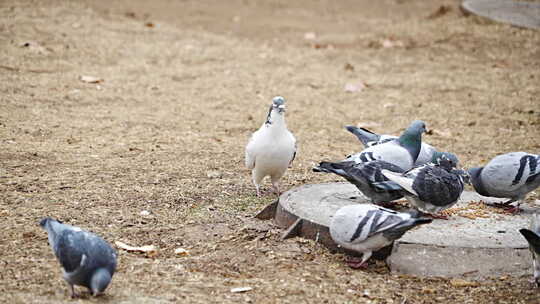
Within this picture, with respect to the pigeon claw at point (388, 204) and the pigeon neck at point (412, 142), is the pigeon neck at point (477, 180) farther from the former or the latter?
the pigeon claw at point (388, 204)

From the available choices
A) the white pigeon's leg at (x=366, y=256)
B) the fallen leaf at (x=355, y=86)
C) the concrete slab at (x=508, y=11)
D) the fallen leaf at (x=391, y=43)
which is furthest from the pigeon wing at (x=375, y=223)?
the concrete slab at (x=508, y=11)

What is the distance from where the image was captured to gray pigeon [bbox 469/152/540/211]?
189 inches

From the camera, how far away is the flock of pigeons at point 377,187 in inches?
144

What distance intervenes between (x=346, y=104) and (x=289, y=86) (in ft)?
3.12

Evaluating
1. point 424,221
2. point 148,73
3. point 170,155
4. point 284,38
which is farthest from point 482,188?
point 284,38

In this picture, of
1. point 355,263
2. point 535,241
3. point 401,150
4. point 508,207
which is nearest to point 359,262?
point 355,263

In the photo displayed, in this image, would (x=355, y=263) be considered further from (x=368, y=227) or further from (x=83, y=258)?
(x=83, y=258)

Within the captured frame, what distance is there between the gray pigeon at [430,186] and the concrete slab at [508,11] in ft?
27.9

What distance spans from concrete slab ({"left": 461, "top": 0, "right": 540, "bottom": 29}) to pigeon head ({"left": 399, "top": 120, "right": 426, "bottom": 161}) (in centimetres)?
784

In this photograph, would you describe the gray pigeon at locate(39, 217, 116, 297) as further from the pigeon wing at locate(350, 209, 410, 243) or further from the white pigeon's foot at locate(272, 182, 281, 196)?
the white pigeon's foot at locate(272, 182, 281, 196)

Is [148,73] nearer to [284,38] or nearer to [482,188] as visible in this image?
[284,38]

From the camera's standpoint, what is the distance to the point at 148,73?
31.2ft

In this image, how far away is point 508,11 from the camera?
13.4 metres

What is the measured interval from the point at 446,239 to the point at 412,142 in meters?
1.09
